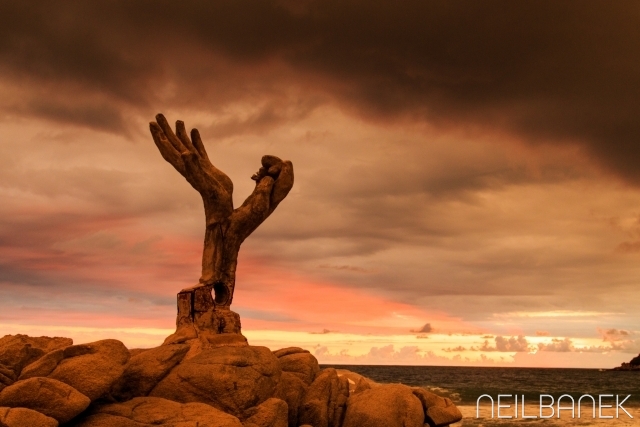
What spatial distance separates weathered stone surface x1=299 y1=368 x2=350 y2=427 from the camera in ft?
63.4

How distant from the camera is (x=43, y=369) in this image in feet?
48.2

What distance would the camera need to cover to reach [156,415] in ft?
49.2

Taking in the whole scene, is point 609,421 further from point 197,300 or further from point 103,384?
point 103,384

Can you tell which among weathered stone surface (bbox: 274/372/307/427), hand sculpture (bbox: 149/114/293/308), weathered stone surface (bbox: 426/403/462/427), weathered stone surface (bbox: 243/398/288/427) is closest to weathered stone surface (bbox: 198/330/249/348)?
hand sculpture (bbox: 149/114/293/308)

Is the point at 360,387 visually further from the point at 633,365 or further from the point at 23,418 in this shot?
the point at 633,365

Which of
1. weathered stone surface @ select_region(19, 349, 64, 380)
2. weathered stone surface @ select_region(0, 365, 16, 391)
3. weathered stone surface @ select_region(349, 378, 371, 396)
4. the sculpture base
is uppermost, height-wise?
Result: the sculpture base

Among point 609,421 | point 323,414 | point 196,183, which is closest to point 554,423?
point 609,421

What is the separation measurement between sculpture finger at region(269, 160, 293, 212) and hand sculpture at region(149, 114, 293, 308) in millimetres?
263

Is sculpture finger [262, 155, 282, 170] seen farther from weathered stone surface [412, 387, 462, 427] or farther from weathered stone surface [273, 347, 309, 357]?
weathered stone surface [412, 387, 462, 427]

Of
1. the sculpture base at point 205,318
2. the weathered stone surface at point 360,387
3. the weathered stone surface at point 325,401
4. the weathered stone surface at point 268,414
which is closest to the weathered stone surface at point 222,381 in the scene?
the weathered stone surface at point 268,414

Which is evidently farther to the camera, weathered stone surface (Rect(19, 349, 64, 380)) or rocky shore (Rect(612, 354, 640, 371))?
rocky shore (Rect(612, 354, 640, 371))

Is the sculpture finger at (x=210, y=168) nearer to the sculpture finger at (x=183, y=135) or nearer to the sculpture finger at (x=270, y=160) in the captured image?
the sculpture finger at (x=183, y=135)

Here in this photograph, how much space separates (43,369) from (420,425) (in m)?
11.2

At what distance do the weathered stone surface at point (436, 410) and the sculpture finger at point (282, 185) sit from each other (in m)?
7.95
